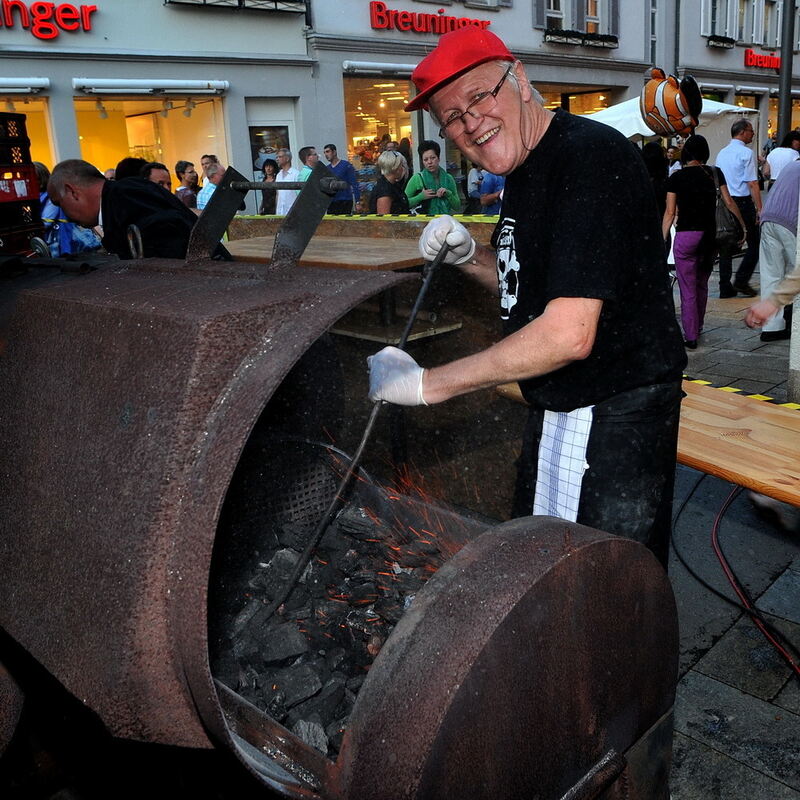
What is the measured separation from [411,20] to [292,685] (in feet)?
57.9

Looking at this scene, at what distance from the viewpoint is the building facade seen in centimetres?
1248

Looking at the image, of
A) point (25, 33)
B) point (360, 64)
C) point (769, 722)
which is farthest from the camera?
point (360, 64)

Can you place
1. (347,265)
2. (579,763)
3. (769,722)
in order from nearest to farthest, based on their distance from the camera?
(579,763) → (769,722) → (347,265)

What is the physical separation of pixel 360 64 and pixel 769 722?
15881 millimetres

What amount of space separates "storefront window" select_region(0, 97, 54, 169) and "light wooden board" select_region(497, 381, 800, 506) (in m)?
11.7

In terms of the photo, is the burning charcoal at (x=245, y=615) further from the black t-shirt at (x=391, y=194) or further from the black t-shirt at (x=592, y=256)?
the black t-shirt at (x=391, y=194)

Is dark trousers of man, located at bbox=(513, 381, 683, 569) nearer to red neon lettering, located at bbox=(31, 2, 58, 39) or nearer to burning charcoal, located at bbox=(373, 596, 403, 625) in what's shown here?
burning charcoal, located at bbox=(373, 596, 403, 625)

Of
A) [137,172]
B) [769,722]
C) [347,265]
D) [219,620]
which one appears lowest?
[769,722]

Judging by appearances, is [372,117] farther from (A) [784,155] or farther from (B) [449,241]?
(B) [449,241]

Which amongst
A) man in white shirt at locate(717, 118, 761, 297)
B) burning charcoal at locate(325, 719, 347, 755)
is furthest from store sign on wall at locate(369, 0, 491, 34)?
burning charcoal at locate(325, 719, 347, 755)

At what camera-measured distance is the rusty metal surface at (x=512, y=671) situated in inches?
46.1

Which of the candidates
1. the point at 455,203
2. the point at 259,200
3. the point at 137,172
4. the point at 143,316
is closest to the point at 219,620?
the point at 143,316

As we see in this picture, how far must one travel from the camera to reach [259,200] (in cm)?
1498

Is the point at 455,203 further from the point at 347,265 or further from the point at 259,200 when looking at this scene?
the point at 347,265
